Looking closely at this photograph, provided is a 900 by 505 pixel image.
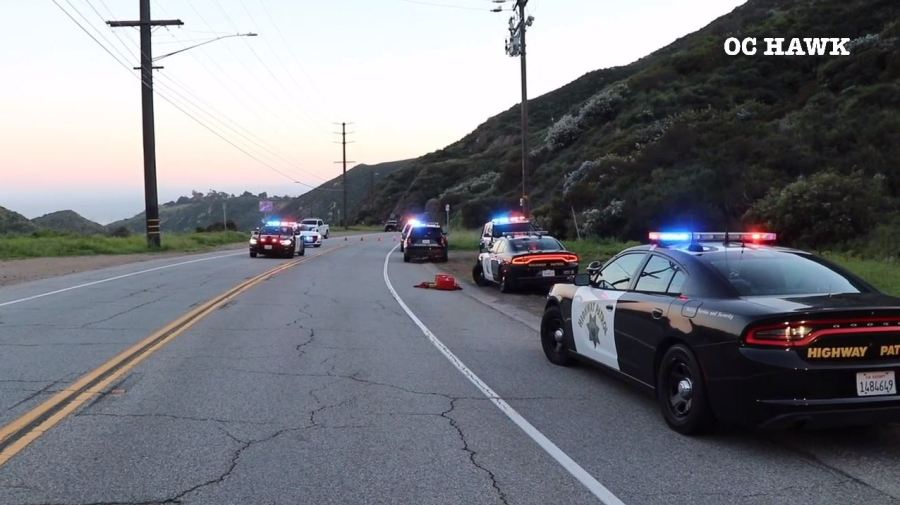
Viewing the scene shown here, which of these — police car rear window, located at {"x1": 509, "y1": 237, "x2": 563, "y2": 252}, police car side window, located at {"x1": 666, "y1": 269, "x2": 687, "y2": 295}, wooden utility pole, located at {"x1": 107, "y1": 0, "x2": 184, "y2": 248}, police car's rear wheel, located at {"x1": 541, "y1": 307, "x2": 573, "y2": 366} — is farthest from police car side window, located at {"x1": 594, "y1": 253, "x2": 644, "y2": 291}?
wooden utility pole, located at {"x1": 107, "y1": 0, "x2": 184, "y2": 248}

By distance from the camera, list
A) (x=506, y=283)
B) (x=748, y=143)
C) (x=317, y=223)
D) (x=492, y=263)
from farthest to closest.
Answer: (x=317, y=223) < (x=748, y=143) < (x=492, y=263) < (x=506, y=283)

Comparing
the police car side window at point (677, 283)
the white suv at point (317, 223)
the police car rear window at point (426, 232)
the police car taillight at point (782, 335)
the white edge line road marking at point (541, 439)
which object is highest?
the white suv at point (317, 223)

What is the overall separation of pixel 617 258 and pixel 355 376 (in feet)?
9.99

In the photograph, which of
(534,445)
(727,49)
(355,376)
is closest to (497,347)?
(355,376)

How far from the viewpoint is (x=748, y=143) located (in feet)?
105

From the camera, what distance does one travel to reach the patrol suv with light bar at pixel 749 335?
208 inches

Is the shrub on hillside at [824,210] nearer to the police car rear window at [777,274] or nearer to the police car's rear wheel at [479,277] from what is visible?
the police car's rear wheel at [479,277]

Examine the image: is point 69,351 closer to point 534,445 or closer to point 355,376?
point 355,376

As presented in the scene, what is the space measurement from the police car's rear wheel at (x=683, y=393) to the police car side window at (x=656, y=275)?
2.46 ft

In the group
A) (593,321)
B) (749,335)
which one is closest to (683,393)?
(749,335)

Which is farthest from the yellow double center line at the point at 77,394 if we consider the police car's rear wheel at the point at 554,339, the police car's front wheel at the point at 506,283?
the police car's front wheel at the point at 506,283

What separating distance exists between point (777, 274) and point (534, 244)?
1211 cm

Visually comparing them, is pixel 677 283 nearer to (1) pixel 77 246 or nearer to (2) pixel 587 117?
(1) pixel 77 246

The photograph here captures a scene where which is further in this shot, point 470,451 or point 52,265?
point 52,265
